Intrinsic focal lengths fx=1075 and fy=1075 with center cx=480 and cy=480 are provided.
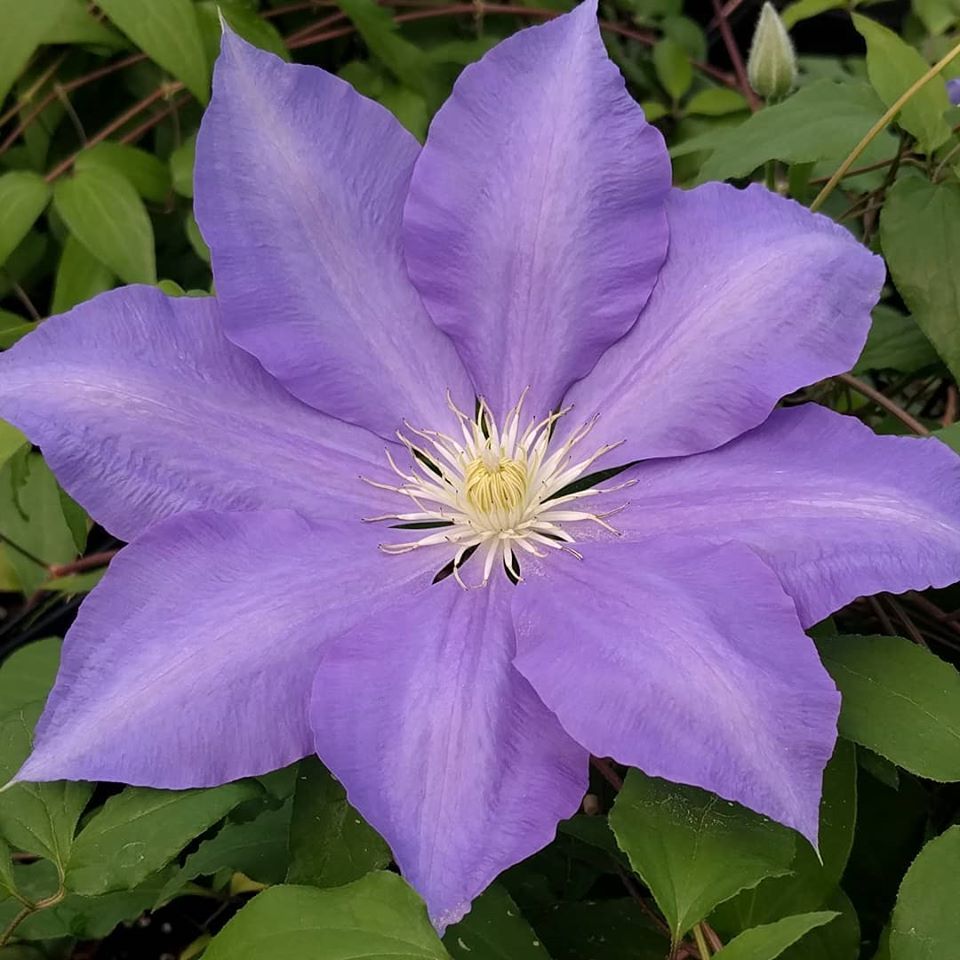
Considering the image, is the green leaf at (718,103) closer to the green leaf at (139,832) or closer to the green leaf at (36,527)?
the green leaf at (36,527)

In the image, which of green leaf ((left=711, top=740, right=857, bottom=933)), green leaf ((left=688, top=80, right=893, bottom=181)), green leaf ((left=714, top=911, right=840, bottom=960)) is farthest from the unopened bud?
green leaf ((left=714, top=911, right=840, bottom=960))

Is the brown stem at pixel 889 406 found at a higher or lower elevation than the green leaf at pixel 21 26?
lower

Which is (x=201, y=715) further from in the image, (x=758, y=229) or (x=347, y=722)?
(x=758, y=229)

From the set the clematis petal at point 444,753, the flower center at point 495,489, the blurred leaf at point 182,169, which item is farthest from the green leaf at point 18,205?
the clematis petal at point 444,753

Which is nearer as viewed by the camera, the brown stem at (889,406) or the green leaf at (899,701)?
the green leaf at (899,701)

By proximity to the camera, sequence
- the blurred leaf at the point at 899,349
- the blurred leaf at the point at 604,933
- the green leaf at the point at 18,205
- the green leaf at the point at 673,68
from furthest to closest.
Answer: the green leaf at the point at 673,68 < the green leaf at the point at 18,205 < the blurred leaf at the point at 899,349 < the blurred leaf at the point at 604,933

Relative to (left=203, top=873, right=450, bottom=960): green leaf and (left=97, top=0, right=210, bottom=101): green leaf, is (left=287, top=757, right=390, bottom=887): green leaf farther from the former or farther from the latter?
(left=97, top=0, right=210, bottom=101): green leaf
